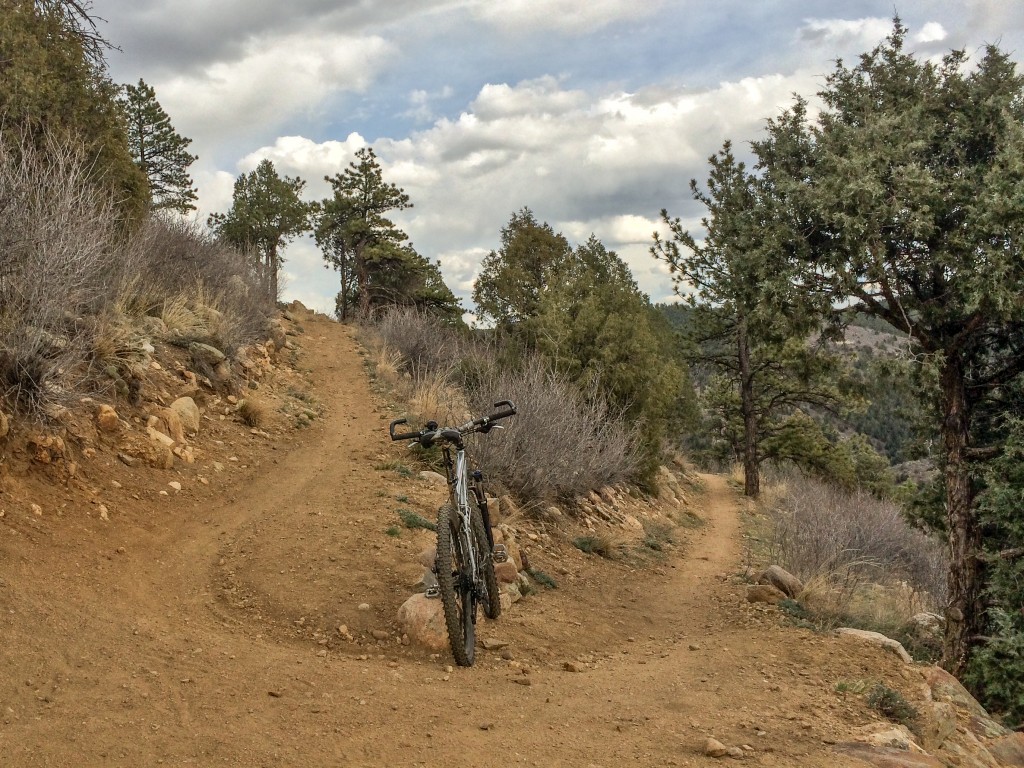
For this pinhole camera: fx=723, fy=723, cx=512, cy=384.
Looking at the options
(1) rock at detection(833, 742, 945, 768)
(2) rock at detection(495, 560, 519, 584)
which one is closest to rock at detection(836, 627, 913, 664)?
(1) rock at detection(833, 742, 945, 768)

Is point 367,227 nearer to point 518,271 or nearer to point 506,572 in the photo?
point 518,271

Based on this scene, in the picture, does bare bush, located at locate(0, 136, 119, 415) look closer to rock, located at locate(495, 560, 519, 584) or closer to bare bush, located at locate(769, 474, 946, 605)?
rock, located at locate(495, 560, 519, 584)

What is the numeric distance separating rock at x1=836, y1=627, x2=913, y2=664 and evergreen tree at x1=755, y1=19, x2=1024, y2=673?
192 cm

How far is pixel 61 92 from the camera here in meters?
10.8

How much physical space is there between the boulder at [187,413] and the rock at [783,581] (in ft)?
23.4

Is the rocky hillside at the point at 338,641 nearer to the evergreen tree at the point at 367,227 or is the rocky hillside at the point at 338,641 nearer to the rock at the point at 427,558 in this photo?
the rock at the point at 427,558

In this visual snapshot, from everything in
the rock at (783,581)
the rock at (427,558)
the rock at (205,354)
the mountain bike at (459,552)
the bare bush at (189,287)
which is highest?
the bare bush at (189,287)

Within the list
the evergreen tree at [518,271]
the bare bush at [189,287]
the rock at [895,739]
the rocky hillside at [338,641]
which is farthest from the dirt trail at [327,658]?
the evergreen tree at [518,271]

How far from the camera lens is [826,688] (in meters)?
5.09

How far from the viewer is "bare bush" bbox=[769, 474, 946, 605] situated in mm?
8438

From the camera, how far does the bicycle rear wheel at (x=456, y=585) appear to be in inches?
179

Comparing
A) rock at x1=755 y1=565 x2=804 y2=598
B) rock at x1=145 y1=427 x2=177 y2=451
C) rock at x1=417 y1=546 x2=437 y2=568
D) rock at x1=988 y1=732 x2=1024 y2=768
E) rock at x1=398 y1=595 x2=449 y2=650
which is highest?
rock at x1=145 y1=427 x2=177 y2=451

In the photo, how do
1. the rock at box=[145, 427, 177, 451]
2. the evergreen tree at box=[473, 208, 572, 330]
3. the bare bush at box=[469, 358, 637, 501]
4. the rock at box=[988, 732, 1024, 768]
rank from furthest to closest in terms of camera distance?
the evergreen tree at box=[473, 208, 572, 330] < the bare bush at box=[469, 358, 637, 501] < the rock at box=[145, 427, 177, 451] < the rock at box=[988, 732, 1024, 768]

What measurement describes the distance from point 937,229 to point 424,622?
19.6 ft
